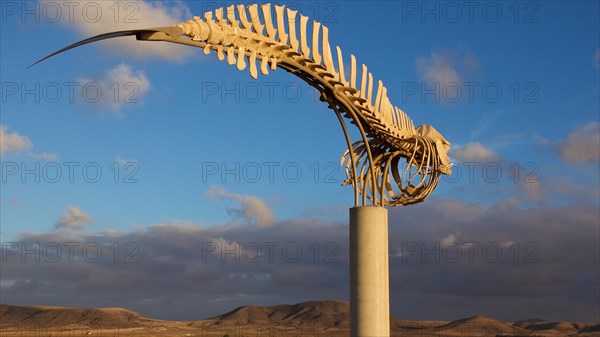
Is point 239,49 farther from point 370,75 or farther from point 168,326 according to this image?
point 168,326

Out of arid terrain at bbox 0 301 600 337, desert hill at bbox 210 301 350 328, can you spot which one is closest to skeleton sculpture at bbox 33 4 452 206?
arid terrain at bbox 0 301 600 337

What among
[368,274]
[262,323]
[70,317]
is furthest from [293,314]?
[368,274]

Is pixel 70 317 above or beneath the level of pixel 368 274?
beneath

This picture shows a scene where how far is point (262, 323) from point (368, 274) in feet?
523

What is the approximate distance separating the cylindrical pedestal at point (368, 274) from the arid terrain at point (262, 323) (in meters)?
120

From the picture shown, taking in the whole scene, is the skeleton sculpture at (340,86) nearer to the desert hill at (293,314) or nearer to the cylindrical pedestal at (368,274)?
the cylindrical pedestal at (368,274)

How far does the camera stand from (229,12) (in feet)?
59.4

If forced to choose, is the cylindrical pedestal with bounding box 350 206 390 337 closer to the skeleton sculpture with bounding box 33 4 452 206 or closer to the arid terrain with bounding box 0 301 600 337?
the skeleton sculpture with bounding box 33 4 452 206

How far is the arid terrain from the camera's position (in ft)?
494

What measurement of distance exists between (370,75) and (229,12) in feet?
19.0

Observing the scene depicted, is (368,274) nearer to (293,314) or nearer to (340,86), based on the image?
(340,86)

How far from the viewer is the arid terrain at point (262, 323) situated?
15050 centimetres

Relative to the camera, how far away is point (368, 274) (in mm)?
20547

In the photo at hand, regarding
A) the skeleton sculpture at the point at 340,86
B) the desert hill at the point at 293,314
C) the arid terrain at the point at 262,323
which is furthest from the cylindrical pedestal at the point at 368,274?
the desert hill at the point at 293,314
